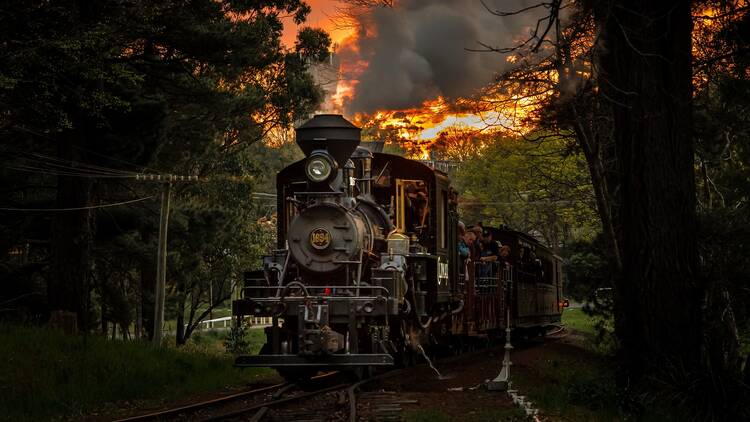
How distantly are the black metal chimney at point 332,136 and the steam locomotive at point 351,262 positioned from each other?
0.05 feet

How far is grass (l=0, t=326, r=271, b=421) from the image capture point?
1325cm

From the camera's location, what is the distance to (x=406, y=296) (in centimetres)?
1596

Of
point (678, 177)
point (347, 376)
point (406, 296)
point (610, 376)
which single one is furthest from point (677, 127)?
point (347, 376)

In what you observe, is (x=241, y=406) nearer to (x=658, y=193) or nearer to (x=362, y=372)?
(x=362, y=372)

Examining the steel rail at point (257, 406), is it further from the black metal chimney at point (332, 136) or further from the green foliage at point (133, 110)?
the green foliage at point (133, 110)

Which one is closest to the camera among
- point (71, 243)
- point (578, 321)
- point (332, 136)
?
point (332, 136)

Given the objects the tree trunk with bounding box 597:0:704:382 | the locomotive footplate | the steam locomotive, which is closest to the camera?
the tree trunk with bounding box 597:0:704:382

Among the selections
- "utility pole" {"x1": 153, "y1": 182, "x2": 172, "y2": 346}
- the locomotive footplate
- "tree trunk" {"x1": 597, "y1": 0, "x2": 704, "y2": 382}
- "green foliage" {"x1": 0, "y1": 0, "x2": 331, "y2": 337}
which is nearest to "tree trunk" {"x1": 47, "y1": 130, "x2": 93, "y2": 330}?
"green foliage" {"x1": 0, "y1": 0, "x2": 331, "y2": 337}

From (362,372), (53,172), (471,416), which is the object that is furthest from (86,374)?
(53,172)

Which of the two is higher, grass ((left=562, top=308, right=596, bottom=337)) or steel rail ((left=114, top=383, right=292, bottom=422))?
grass ((left=562, top=308, right=596, bottom=337))

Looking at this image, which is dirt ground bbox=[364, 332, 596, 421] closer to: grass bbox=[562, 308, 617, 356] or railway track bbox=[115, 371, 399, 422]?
railway track bbox=[115, 371, 399, 422]

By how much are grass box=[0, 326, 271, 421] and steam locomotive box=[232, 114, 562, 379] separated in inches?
71.5

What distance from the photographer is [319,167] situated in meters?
14.7

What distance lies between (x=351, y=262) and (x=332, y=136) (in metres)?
1.98
